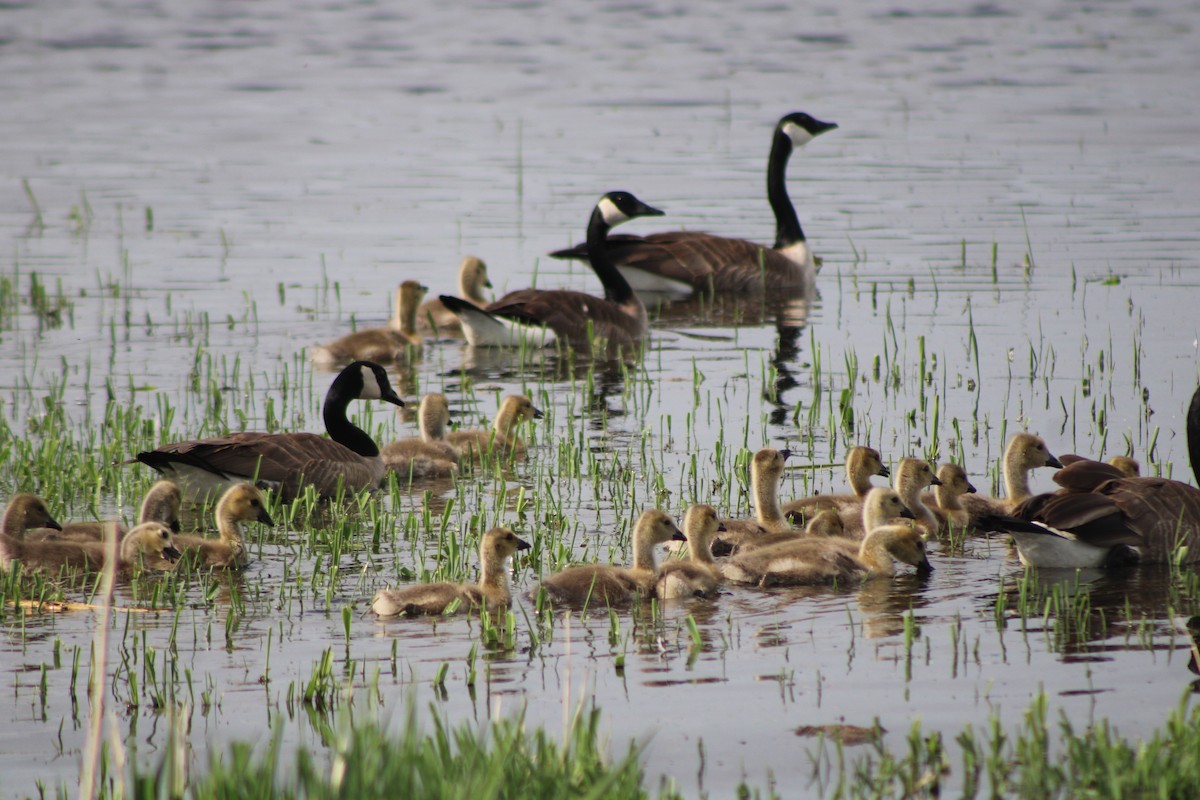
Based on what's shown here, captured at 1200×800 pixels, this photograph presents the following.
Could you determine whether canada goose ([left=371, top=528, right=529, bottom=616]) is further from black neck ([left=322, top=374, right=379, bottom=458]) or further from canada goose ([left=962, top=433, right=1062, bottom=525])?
black neck ([left=322, top=374, right=379, bottom=458])

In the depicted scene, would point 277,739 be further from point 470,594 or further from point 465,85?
point 465,85

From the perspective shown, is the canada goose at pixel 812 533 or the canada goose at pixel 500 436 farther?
the canada goose at pixel 500 436

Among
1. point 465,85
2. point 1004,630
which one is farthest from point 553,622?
point 465,85

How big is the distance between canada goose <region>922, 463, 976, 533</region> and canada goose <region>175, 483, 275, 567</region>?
13.5 ft

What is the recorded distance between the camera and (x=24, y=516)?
390 inches

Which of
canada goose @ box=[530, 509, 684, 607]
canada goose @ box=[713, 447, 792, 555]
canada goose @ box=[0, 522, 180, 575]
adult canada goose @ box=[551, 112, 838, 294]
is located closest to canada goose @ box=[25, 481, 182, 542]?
canada goose @ box=[0, 522, 180, 575]

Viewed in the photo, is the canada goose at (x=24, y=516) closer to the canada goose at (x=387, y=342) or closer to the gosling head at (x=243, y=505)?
the gosling head at (x=243, y=505)

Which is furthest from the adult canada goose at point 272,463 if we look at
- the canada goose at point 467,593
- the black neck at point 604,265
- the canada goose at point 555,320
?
the black neck at point 604,265

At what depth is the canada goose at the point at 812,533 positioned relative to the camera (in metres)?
9.93

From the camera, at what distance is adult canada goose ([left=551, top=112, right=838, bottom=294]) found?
20938mm

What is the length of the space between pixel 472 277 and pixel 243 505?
8.98 m

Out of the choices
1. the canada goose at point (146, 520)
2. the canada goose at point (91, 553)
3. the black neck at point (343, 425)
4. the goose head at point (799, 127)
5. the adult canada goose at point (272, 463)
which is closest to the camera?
the canada goose at point (91, 553)

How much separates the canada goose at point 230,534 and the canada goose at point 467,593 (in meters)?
1.31

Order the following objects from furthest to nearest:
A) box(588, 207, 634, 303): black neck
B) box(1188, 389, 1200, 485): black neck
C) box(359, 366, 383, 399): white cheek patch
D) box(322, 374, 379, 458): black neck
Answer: box(588, 207, 634, 303): black neck, box(359, 366, 383, 399): white cheek patch, box(322, 374, 379, 458): black neck, box(1188, 389, 1200, 485): black neck
